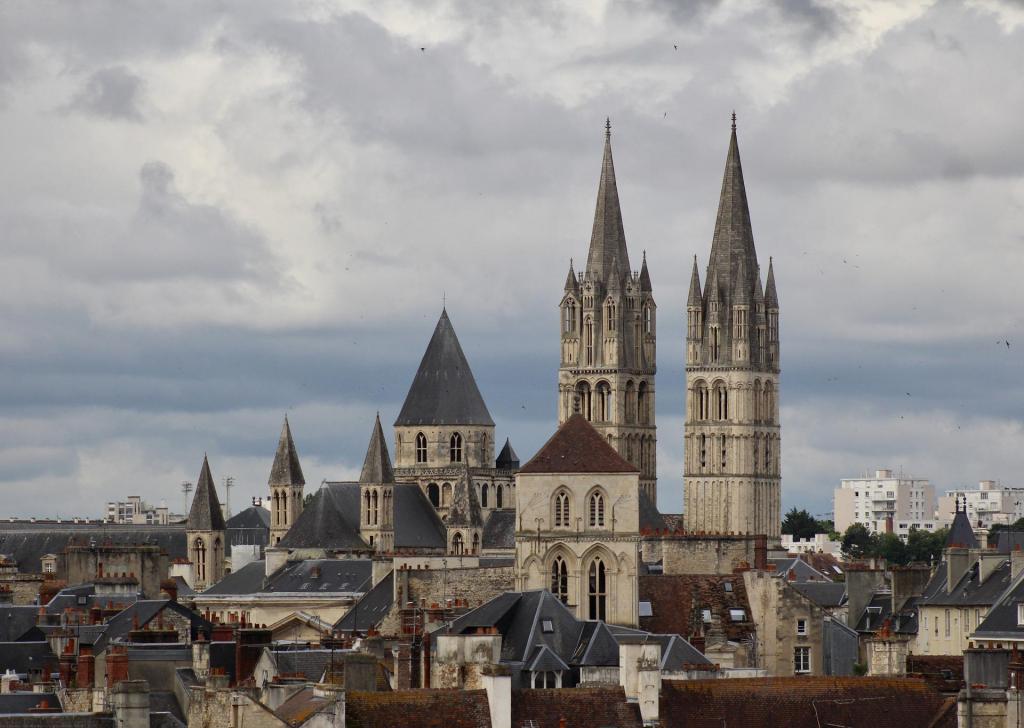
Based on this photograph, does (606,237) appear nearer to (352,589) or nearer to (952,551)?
(352,589)

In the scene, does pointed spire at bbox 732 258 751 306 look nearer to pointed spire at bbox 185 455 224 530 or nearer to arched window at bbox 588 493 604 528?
pointed spire at bbox 185 455 224 530

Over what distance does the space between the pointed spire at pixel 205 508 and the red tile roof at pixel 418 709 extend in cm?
10656

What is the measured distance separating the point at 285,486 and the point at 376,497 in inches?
279

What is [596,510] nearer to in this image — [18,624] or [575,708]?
[18,624]

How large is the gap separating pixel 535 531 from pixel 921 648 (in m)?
13.0

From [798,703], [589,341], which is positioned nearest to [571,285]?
[589,341]

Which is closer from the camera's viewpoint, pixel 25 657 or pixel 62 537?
pixel 25 657

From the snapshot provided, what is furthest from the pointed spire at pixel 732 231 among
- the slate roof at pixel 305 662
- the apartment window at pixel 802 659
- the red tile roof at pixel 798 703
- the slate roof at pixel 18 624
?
the red tile roof at pixel 798 703

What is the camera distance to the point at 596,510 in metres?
91.5

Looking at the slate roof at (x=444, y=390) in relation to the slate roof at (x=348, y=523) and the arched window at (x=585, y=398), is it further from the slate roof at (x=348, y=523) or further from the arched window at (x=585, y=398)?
the arched window at (x=585, y=398)

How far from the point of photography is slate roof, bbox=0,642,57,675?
65875 mm

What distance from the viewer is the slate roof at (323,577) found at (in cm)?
12381

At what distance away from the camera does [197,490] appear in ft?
517

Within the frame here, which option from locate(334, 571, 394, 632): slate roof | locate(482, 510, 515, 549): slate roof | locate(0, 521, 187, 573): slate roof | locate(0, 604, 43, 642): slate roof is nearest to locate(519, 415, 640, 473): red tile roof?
locate(334, 571, 394, 632): slate roof
